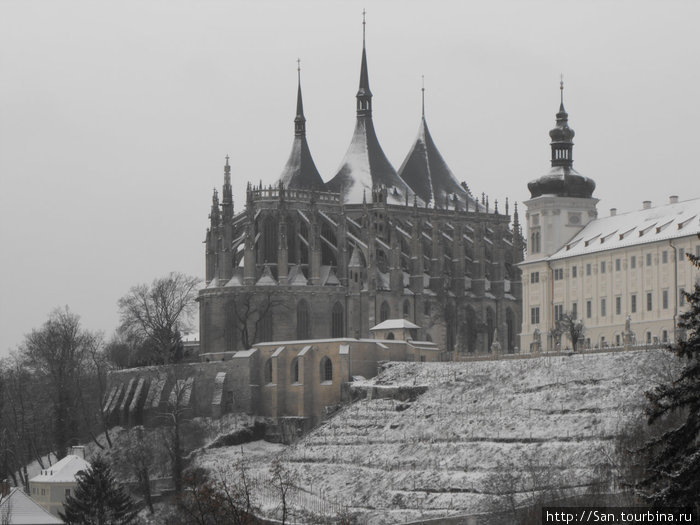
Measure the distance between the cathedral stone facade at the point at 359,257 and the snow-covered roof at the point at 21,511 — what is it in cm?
3673

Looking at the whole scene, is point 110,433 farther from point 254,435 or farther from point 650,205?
point 650,205

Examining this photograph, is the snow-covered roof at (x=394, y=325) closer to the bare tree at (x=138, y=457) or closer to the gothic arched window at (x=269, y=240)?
the gothic arched window at (x=269, y=240)

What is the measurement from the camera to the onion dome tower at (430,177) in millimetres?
112938

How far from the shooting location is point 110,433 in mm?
96562

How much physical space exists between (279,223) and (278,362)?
15777 millimetres

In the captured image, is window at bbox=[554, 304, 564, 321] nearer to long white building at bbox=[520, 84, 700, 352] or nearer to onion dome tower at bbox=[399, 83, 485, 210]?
long white building at bbox=[520, 84, 700, 352]

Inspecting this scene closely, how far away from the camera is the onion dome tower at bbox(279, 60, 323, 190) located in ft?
347

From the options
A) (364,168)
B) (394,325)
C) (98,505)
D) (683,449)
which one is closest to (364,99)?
(364,168)

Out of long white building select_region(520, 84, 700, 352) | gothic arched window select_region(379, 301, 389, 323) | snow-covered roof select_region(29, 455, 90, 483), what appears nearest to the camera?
long white building select_region(520, 84, 700, 352)

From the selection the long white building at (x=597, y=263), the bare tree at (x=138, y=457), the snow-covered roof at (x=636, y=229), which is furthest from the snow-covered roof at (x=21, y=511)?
the snow-covered roof at (x=636, y=229)

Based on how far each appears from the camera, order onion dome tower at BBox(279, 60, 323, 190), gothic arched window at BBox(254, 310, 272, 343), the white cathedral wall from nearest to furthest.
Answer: the white cathedral wall < gothic arched window at BBox(254, 310, 272, 343) < onion dome tower at BBox(279, 60, 323, 190)

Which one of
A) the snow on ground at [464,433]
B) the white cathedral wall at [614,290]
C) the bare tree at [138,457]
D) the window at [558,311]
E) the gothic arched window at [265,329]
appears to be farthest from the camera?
the gothic arched window at [265,329]

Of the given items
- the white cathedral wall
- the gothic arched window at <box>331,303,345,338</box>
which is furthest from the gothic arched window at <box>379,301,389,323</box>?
the white cathedral wall

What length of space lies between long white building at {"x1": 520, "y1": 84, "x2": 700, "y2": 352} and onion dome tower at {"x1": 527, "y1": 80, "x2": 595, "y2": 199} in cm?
6
